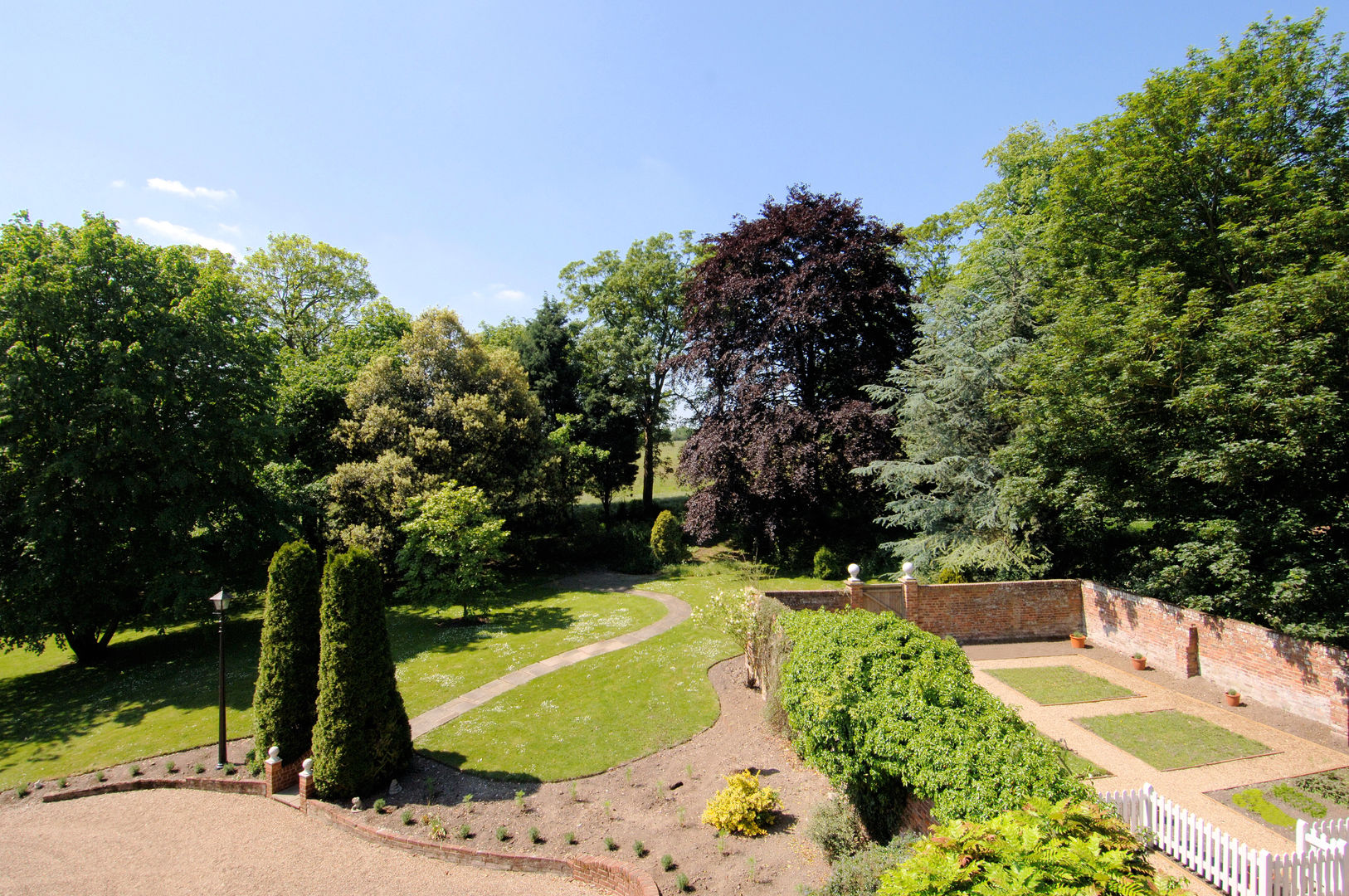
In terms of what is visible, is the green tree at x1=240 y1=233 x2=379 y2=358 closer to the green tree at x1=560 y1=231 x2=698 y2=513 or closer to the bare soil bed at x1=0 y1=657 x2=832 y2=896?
the green tree at x1=560 y1=231 x2=698 y2=513

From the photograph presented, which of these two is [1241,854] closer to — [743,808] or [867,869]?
[867,869]

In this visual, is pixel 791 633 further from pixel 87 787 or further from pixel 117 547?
pixel 117 547

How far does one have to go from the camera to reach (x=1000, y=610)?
15.2 metres

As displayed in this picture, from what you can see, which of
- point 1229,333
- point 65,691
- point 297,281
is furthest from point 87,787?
point 297,281

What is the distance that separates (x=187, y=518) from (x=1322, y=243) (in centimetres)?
2656

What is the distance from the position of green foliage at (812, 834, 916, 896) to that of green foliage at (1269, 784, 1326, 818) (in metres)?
6.21

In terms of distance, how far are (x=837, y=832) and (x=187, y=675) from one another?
53.6ft

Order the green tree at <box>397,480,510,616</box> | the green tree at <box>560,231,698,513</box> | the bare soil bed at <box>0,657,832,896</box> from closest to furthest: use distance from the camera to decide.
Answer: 1. the bare soil bed at <box>0,657,832,896</box>
2. the green tree at <box>397,480,510,616</box>
3. the green tree at <box>560,231,698,513</box>

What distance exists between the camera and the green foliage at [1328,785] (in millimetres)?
8198

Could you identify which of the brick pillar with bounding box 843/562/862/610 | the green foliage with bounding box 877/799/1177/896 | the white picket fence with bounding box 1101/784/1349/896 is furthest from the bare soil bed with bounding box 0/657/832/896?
the brick pillar with bounding box 843/562/862/610

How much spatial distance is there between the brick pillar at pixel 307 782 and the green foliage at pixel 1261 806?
1310 cm

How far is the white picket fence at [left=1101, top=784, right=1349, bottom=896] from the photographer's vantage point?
5.82m

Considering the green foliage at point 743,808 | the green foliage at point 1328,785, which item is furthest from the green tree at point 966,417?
the green foliage at point 743,808

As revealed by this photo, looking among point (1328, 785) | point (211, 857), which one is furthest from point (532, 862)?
point (1328, 785)
